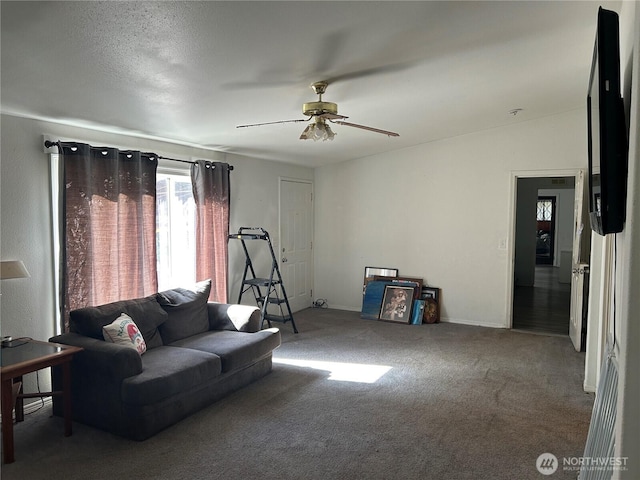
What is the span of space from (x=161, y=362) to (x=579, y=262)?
4553mm

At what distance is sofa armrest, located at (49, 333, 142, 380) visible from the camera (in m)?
3.13

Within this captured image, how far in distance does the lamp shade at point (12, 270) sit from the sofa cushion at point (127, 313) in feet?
1.70

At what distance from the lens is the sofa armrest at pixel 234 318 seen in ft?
14.4

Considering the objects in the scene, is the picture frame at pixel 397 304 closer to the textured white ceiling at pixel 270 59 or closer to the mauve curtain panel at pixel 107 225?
the textured white ceiling at pixel 270 59

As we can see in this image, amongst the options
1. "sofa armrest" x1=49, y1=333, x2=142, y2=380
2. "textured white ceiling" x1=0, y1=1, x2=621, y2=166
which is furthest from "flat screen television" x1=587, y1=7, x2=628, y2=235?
"sofa armrest" x1=49, y1=333, x2=142, y2=380

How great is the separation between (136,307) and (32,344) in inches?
31.3

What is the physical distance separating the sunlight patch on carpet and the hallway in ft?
8.66

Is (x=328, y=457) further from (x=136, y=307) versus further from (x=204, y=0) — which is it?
(x=204, y=0)

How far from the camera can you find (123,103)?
3299 mm

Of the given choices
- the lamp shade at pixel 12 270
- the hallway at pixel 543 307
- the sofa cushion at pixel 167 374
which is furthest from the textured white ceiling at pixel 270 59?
the hallway at pixel 543 307

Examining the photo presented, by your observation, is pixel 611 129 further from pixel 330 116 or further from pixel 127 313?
pixel 127 313

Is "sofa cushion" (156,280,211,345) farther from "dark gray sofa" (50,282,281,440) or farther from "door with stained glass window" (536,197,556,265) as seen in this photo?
"door with stained glass window" (536,197,556,265)

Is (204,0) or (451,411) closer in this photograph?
(204,0)

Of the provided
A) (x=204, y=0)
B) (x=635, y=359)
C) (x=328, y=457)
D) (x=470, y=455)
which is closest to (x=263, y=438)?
(x=328, y=457)
